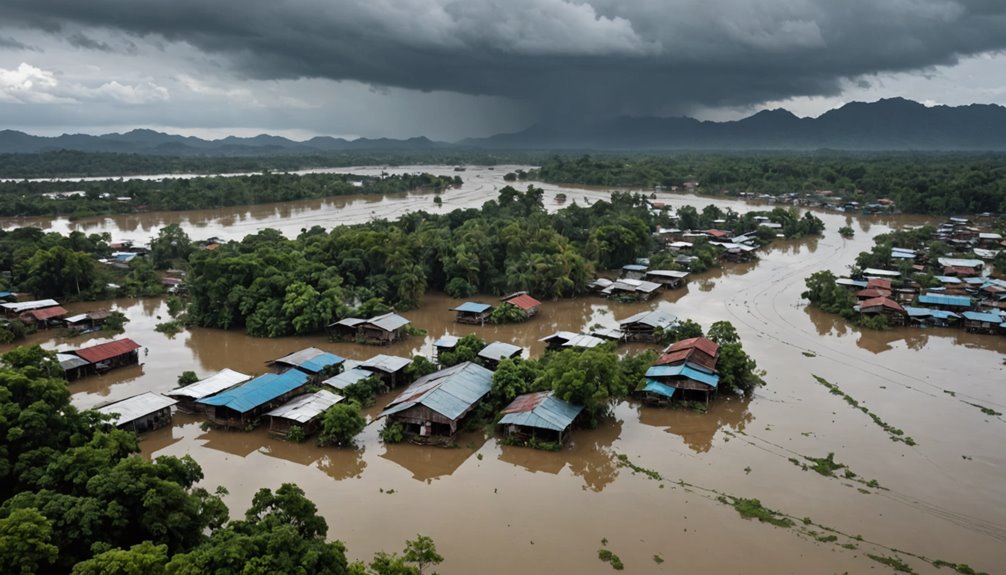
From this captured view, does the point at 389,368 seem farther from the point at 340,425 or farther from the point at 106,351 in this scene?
the point at 106,351

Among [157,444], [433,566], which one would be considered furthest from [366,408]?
[433,566]

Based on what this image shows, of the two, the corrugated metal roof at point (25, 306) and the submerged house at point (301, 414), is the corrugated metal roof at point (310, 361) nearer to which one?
the submerged house at point (301, 414)

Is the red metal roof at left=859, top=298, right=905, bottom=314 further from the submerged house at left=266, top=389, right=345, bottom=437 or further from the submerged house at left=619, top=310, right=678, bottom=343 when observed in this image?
the submerged house at left=266, top=389, right=345, bottom=437

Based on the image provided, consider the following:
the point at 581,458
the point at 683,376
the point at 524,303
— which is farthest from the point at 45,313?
the point at 683,376

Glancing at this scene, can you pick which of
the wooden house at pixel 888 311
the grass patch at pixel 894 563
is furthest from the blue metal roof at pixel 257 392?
the wooden house at pixel 888 311

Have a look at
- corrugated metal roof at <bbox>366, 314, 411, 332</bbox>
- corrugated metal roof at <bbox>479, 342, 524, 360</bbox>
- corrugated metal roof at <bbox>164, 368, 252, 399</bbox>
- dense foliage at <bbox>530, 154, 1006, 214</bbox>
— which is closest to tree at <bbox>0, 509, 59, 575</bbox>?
corrugated metal roof at <bbox>164, 368, 252, 399</bbox>

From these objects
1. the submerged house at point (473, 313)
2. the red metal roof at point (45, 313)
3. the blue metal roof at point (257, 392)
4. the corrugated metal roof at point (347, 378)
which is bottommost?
the submerged house at point (473, 313)
